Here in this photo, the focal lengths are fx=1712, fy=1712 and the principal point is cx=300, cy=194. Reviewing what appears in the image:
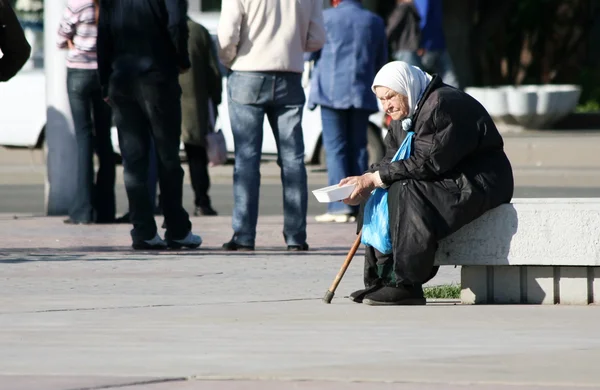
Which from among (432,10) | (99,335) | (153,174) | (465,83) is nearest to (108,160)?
(153,174)

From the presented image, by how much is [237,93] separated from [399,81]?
2.62 meters

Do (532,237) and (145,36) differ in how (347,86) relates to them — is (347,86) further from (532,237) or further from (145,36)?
(532,237)

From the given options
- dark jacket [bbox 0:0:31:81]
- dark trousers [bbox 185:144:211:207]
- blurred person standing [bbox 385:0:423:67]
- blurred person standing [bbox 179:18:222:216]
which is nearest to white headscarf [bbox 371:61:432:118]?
dark jacket [bbox 0:0:31:81]

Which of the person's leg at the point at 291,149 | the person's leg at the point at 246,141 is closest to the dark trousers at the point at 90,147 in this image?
the person's leg at the point at 246,141

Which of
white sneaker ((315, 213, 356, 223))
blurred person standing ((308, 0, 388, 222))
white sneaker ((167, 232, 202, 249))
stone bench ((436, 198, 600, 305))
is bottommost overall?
white sneaker ((315, 213, 356, 223))

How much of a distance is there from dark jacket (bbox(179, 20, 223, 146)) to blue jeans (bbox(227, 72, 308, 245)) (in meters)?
2.62

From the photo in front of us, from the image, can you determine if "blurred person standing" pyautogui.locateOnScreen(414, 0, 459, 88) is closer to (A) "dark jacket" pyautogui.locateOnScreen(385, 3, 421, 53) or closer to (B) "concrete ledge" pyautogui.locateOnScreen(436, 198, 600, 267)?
(A) "dark jacket" pyautogui.locateOnScreen(385, 3, 421, 53)

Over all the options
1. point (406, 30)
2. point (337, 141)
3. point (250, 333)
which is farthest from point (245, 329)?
point (406, 30)

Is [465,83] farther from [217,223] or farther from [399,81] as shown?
[399,81]

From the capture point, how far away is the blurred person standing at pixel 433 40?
1574cm

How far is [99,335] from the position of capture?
664 cm

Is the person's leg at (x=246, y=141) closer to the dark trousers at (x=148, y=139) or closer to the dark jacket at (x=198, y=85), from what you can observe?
the dark trousers at (x=148, y=139)

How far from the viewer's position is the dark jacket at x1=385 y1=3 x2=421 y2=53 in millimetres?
15305

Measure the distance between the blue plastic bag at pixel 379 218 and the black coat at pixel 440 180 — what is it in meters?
0.08
